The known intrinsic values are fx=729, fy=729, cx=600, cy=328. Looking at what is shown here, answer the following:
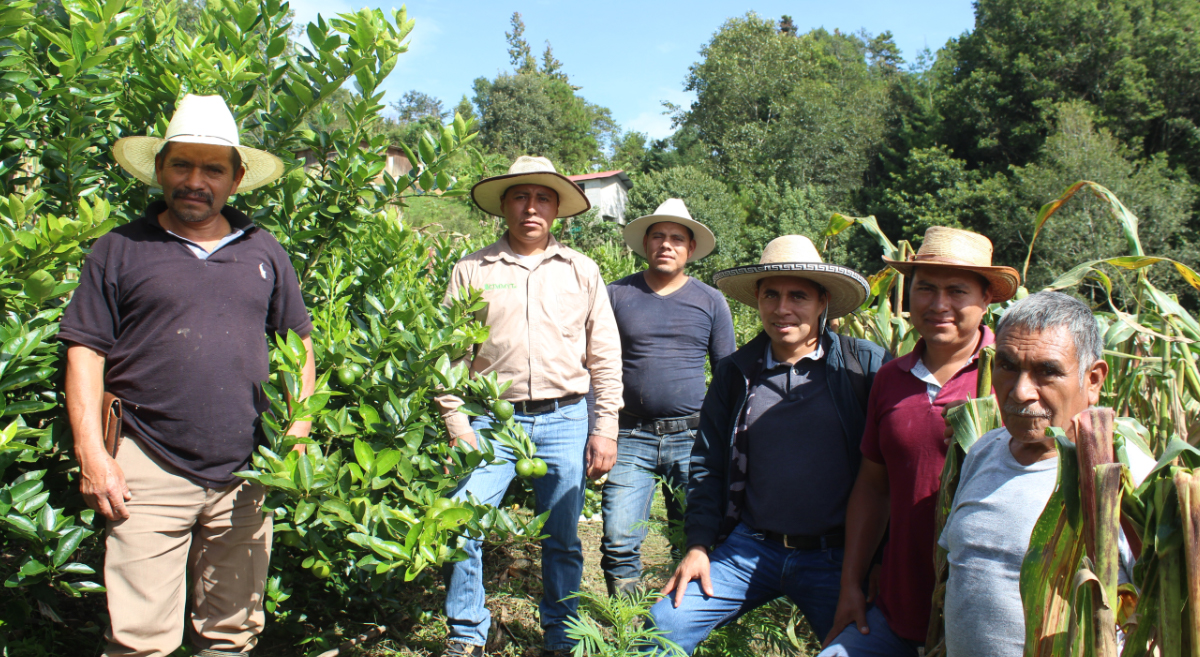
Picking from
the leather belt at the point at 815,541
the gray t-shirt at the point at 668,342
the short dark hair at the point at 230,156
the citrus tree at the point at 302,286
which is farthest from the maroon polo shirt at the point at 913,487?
the short dark hair at the point at 230,156

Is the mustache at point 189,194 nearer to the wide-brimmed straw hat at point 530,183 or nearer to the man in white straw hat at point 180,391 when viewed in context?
the man in white straw hat at point 180,391

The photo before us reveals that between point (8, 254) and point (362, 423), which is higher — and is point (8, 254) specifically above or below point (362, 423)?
above

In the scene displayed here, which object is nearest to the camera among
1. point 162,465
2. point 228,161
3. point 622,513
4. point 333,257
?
point 162,465

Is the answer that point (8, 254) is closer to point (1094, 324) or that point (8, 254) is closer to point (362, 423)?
point (362, 423)

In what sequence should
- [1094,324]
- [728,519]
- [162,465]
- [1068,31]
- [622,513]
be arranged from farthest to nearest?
[1068,31] < [622,513] < [728,519] < [162,465] < [1094,324]

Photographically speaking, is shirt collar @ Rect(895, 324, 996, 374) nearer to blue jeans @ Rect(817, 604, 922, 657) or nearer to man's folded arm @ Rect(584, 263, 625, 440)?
blue jeans @ Rect(817, 604, 922, 657)

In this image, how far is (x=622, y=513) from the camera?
134 inches

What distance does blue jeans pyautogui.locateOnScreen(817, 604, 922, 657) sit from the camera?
207 centimetres

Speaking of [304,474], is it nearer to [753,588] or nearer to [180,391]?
[180,391]

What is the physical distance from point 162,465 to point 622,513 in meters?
1.92

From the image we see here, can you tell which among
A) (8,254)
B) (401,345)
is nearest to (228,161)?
(8,254)

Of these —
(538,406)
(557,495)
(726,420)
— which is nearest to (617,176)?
(538,406)

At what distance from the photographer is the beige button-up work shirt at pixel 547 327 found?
3078 mm

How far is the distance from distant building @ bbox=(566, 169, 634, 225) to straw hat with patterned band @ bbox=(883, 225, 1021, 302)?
34409 millimetres
